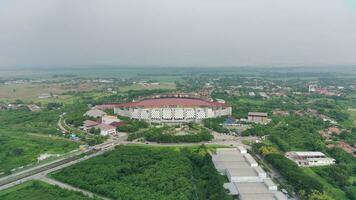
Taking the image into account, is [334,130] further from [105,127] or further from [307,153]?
[105,127]

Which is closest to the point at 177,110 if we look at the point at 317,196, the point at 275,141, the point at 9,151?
the point at 275,141

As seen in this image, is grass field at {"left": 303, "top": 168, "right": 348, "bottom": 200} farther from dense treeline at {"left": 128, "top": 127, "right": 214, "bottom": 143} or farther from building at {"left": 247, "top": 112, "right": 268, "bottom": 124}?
building at {"left": 247, "top": 112, "right": 268, "bottom": 124}

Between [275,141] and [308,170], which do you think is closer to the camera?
[308,170]

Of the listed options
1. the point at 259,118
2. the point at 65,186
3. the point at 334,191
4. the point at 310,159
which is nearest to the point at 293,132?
the point at 259,118

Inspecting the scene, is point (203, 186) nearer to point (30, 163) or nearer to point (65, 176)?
point (65, 176)

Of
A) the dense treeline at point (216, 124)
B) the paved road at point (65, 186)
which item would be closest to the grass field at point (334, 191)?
the dense treeline at point (216, 124)

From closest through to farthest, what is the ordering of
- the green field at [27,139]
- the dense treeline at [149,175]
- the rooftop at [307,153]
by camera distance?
the dense treeline at [149,175] → the green field at [27,139] → the rooftop at [307,153]

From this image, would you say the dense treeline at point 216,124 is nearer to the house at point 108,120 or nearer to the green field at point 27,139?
the house at point 108,120
